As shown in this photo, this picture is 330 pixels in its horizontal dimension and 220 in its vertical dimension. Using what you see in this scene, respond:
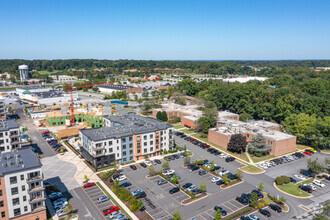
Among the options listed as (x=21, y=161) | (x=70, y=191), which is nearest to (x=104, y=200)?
(x=70, y=191)

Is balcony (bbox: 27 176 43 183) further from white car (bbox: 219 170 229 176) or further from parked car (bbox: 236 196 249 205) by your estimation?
white car (bbox: 219 170 229 176)

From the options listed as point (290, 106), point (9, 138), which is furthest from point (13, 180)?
point (290, 106)

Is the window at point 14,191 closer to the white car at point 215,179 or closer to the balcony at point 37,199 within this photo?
the balcony at point 37,199

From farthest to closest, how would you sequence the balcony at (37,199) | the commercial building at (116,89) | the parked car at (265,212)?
the commercial building at (116,89) → the parked car at (265,212) → the balcony at (37,199)

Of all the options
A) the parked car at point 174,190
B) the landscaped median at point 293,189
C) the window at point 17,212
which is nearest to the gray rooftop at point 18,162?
the window at point 17,212

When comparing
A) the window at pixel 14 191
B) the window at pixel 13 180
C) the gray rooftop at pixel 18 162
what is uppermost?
the gray rooftop at pixel 18 162

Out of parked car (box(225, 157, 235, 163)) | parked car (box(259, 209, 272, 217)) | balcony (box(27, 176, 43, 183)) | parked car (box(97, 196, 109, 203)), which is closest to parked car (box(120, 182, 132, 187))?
parked car (box(97, 196, 109, 203))

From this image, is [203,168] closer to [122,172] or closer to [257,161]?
[257,161]

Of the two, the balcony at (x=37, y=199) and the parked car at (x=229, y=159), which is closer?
the balcony at (x=37, y=199)
